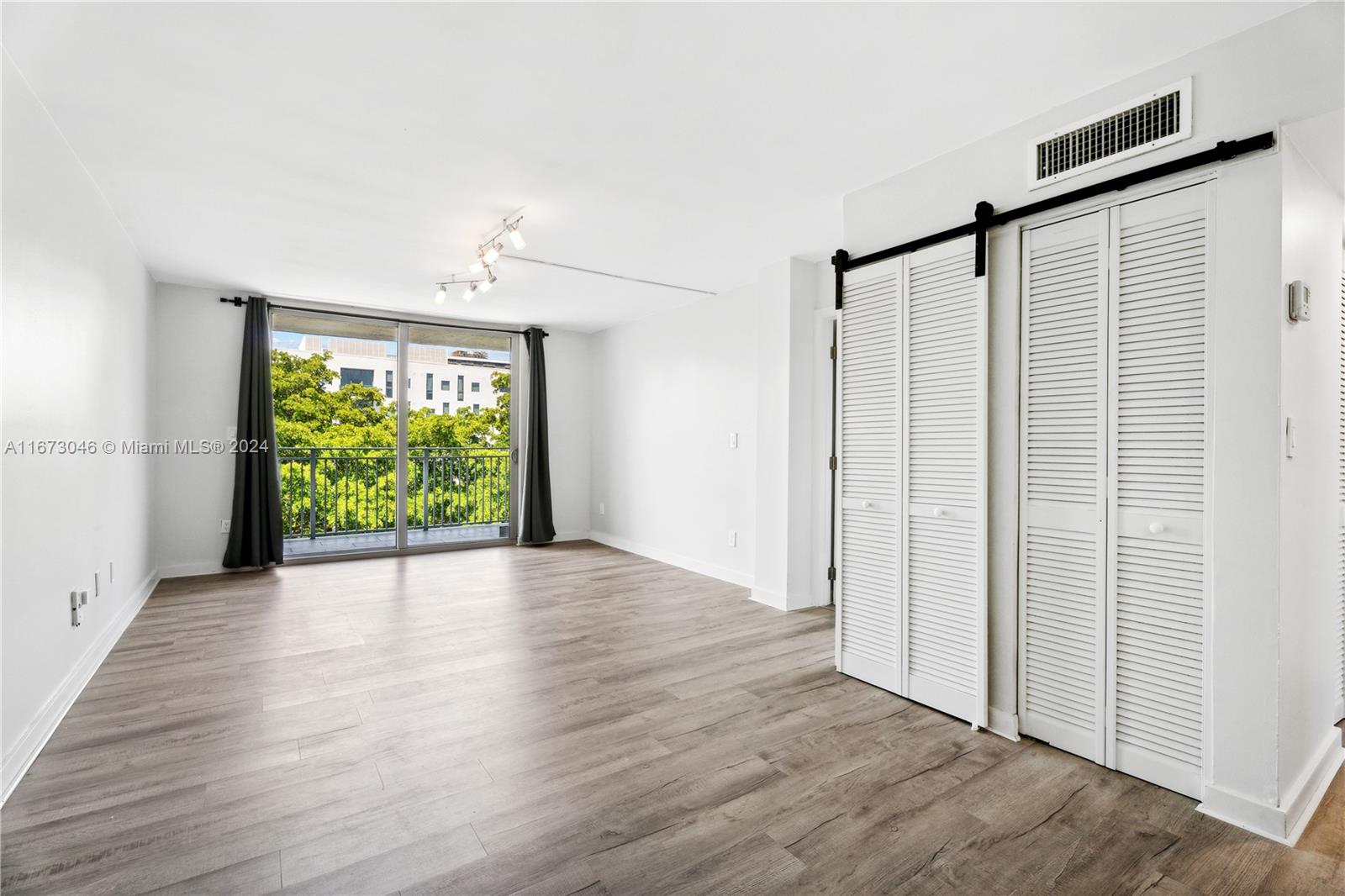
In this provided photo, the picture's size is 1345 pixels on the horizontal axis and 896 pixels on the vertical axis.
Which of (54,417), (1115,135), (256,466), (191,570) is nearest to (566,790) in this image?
(54,417)

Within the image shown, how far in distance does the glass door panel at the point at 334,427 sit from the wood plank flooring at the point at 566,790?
304cm

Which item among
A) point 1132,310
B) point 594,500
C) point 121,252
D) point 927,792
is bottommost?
point 927,792

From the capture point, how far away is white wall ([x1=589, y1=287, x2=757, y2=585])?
17.9ft

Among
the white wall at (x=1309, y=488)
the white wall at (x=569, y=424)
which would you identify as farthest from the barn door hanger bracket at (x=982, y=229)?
the white wall at (x=569, y=424)

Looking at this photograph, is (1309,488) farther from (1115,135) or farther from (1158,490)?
(1115,135)

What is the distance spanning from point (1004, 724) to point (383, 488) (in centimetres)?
639

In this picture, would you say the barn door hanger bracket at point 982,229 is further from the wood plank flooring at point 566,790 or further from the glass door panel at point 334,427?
the glass door panel at point 334,427

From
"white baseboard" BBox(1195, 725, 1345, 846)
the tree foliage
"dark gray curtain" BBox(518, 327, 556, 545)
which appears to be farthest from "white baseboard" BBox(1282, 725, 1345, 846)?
the tree foliage

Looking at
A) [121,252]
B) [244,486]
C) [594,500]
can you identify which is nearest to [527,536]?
[594,500]

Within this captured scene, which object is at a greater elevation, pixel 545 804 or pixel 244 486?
pixel 244 486

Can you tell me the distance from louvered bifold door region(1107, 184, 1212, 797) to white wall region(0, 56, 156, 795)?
13.1ft

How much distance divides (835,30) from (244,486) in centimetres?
599

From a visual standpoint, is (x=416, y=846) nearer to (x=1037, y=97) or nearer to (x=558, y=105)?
(x=558, y=105)

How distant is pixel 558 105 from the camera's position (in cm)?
247
